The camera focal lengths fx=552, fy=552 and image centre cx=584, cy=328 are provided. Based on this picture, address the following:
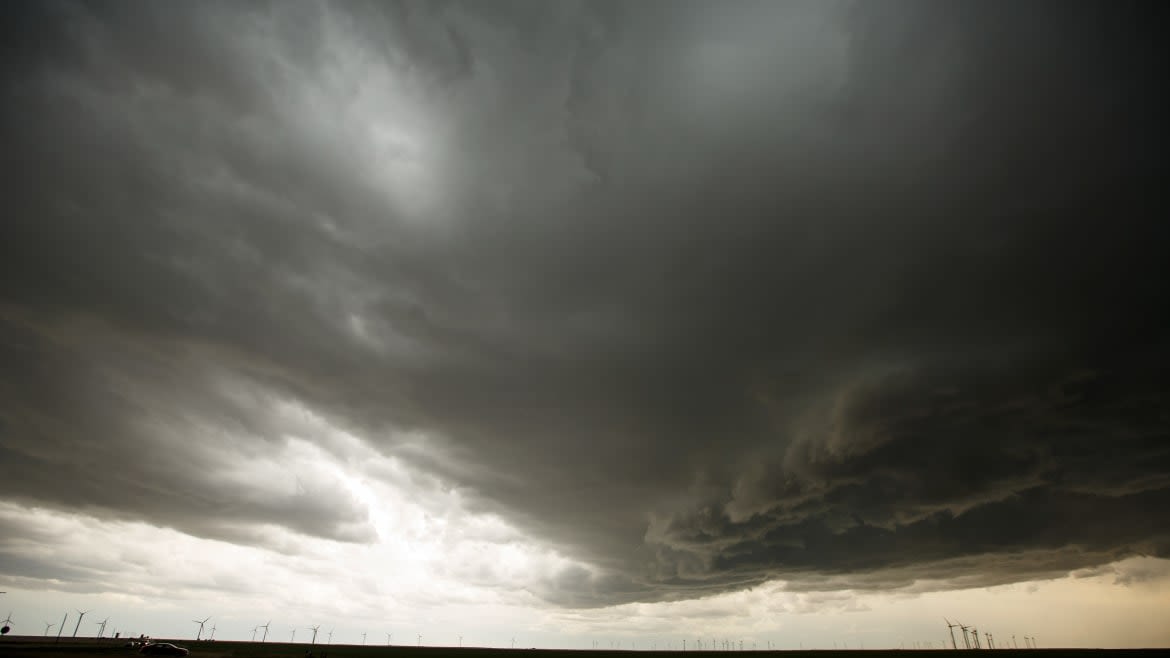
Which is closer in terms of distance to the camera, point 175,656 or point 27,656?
point 27,656

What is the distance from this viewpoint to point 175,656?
16500 cm

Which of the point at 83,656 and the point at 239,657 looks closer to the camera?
the point at 83,656

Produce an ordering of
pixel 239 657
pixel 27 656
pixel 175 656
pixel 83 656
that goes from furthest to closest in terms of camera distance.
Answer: pixel 239 657, pixel 175 656, pixel 83 656, pixel 27 656

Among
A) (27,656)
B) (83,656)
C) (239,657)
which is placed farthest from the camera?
(239,657)

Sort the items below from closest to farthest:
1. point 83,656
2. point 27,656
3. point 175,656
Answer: point 27,656
point 83,656
point 175,656

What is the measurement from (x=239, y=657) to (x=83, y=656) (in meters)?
58.3

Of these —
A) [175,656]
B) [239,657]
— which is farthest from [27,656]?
[239,657]

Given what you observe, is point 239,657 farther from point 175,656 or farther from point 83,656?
point 83,656

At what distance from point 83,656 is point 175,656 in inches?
925

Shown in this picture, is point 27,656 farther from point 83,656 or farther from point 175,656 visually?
point 175,656

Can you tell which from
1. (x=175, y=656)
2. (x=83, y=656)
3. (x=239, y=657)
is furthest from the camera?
(x=239, y=657)

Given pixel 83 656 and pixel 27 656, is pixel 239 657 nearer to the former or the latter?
pixel 83 656

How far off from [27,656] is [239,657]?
77.7 meters

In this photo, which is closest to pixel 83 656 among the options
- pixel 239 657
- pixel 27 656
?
pixel 27 656
